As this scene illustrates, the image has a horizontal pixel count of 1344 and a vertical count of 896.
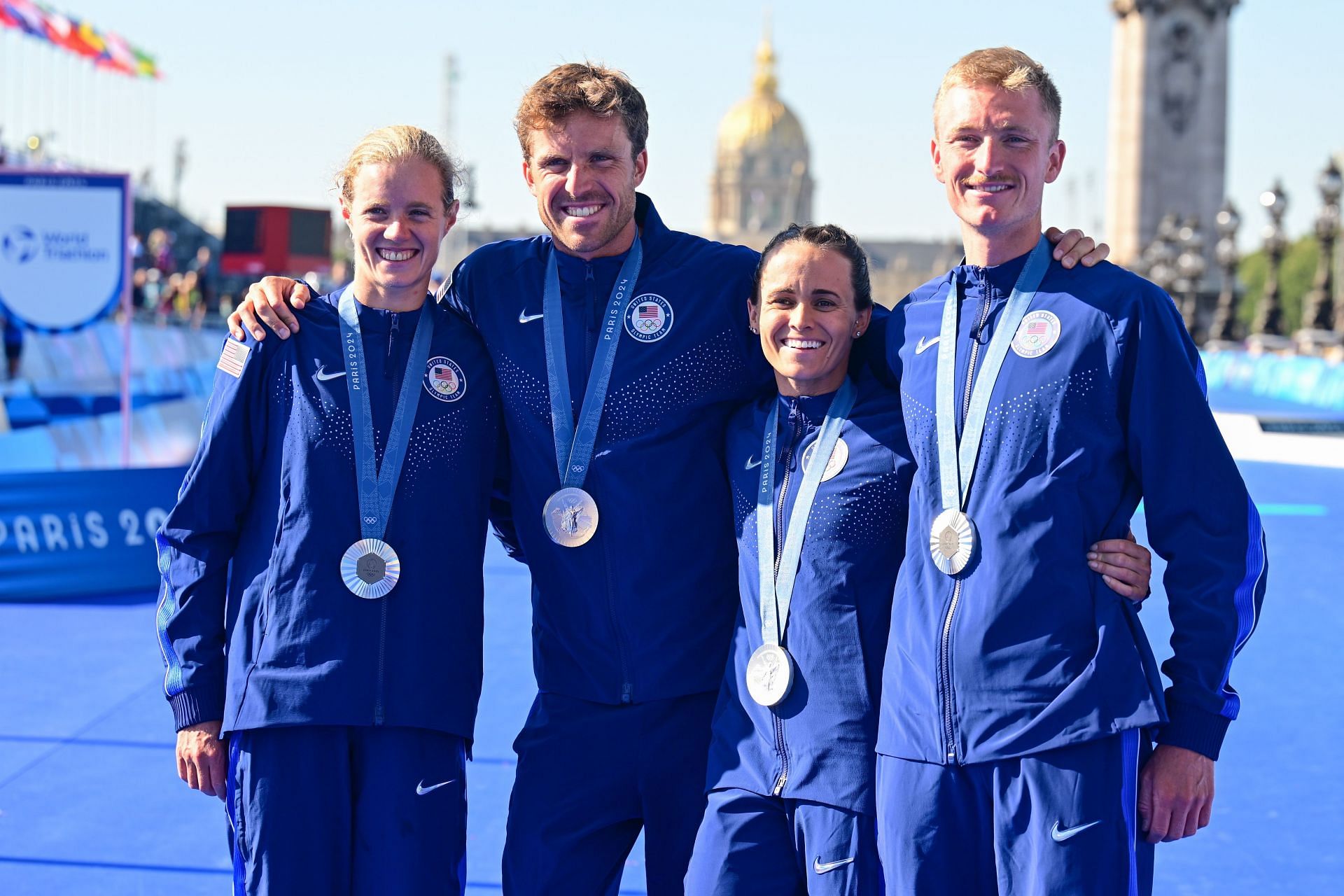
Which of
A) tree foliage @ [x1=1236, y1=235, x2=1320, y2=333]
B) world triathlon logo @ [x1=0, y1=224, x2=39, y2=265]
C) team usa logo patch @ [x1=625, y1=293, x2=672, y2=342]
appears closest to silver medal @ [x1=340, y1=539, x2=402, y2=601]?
team usa logo patch @ [x1=625, y1=293, x2=672, y2=342]

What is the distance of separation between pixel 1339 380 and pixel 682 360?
73.7 ft

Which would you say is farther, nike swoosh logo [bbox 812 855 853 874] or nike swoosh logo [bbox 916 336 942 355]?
nike swoosh logo [bbox 916 336 942 355]

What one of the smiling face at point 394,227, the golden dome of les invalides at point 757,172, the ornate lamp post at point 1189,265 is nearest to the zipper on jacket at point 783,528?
the smiling face at point 394,227

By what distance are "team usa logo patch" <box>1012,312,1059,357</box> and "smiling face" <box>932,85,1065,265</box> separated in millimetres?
199

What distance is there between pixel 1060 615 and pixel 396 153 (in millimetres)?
1841

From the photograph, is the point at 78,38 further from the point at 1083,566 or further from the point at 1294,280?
the point at 1294,280

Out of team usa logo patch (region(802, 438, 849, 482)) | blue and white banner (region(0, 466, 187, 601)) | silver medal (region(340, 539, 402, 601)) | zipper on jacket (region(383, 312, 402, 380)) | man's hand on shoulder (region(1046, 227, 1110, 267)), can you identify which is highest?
man's hand on shoulder (region(1046, 227, 1110, 267))

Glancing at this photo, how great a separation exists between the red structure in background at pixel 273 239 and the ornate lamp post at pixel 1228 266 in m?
21.2

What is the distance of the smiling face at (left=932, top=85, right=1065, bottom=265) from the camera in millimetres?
3127

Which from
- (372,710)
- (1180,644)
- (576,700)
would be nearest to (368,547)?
(372,710)

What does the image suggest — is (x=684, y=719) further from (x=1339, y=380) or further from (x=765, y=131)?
(x=765, y=131)

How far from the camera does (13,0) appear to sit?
118 feet

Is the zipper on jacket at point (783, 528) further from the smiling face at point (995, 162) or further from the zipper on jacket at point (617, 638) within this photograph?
the smiling face at point (995, 162)

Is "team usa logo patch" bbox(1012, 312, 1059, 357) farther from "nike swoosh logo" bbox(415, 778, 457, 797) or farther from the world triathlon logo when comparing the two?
the world triathlon logo
